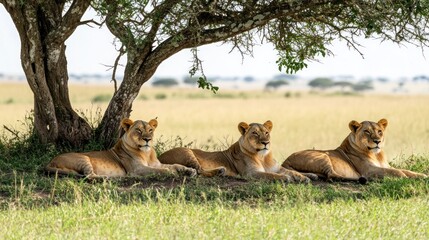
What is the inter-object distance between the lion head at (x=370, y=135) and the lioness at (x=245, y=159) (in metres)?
0.79

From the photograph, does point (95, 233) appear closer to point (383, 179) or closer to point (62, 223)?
point (62, 223)

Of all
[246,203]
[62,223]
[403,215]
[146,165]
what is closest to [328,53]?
[146,165]

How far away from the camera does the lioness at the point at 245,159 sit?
11.0m

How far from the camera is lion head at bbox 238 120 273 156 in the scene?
1095cm

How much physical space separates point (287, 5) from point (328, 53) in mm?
2068

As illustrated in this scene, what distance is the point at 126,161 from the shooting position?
1105 cm

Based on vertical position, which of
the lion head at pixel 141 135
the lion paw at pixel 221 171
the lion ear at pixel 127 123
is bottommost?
the lion paw at pixel 221 171

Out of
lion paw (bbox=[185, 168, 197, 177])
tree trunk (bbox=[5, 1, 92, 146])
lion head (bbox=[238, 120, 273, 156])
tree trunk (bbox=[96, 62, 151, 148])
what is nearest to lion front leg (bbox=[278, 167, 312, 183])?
lion head (bbox=[238, 120, 273, 156])

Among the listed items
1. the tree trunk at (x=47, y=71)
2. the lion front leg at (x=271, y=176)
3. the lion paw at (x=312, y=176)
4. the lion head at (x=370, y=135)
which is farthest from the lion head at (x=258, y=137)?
the tree trunk at (x=47, y=71)

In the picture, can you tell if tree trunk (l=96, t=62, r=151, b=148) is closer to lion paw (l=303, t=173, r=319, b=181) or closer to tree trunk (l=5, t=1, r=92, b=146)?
tree trunk (l=5, t=1, r=92, b=146)

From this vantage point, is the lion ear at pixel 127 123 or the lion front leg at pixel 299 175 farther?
the lion ear at pixel 127 123

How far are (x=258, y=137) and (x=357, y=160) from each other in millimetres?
1325

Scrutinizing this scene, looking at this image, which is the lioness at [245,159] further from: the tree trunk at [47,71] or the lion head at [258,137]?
the tree trunk at [47,71]

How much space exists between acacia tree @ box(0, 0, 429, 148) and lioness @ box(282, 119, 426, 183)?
1.44m
